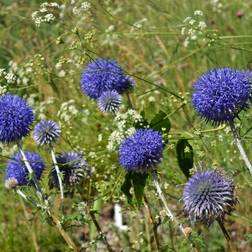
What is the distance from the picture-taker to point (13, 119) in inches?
115

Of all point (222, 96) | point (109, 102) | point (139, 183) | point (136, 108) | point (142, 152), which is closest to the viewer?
point (222, 96)

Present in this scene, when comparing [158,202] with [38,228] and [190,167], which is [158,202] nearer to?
[190,167]

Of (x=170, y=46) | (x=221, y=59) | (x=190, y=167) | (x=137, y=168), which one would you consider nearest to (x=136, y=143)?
(x=137, y=168)

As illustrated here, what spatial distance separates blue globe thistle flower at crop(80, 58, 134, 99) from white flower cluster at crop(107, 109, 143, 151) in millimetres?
362

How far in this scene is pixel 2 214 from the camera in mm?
4676

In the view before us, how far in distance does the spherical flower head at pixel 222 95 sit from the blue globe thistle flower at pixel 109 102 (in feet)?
2.05

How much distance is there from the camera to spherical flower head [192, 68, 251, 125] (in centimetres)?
238

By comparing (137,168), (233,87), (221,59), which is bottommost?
(137,168)

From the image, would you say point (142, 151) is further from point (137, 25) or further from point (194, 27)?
point (137, 25)

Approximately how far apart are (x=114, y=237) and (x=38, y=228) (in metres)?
0.48

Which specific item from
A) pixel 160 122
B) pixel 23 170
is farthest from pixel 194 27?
pixel 23 170

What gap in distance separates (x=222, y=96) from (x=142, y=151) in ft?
1.23

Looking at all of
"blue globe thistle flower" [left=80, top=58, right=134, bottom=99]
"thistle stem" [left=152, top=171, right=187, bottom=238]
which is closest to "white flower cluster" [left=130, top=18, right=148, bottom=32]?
"blue globe thistle flower" [left=80, top=58, right=134, bottom=99]

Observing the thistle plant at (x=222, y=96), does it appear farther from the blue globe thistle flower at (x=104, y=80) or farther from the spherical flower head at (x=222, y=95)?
the blue globe thistle flower at (x=104, y=80)
